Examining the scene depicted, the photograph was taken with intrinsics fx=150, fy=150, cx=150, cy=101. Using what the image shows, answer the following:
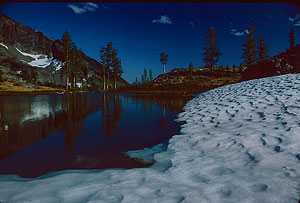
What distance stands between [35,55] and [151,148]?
172171 millimetres

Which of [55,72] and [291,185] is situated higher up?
[55,72]

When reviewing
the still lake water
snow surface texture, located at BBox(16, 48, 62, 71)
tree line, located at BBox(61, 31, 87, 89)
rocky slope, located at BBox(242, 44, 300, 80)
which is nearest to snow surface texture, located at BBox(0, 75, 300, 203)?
the still lake water

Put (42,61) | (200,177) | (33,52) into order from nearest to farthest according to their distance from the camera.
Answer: (200,177), (42,61), (33,52)

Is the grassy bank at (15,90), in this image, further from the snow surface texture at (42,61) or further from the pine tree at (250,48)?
the snow surface texture at (42,61)

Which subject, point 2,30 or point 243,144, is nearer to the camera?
point 243,144

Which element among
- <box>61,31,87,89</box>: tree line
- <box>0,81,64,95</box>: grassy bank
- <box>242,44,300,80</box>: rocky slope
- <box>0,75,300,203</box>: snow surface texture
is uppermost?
<box>61,31,87,89</box>: tree line

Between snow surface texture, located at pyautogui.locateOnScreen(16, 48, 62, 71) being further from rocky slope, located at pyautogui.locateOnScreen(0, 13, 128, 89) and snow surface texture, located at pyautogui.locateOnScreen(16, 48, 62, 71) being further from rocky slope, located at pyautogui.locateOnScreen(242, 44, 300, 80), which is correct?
rocky slope, located at pyautogui.locateOnScreen(242, 44, 300, 80)

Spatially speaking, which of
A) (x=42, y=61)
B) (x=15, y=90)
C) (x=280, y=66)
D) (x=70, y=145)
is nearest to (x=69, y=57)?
(x=15, y=90)

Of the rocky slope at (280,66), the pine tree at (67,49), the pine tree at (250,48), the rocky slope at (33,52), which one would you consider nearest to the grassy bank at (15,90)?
the pine tree at (67,49)

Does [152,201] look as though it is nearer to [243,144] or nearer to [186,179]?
[186,179]

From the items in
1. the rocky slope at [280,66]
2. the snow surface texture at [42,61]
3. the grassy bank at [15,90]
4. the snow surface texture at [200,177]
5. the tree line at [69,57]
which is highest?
the snow surface texture at [42,61]

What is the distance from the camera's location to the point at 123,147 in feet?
12.3

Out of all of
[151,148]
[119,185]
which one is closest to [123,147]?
[151,148]

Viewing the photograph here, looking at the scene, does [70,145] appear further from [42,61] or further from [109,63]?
[42,61]
